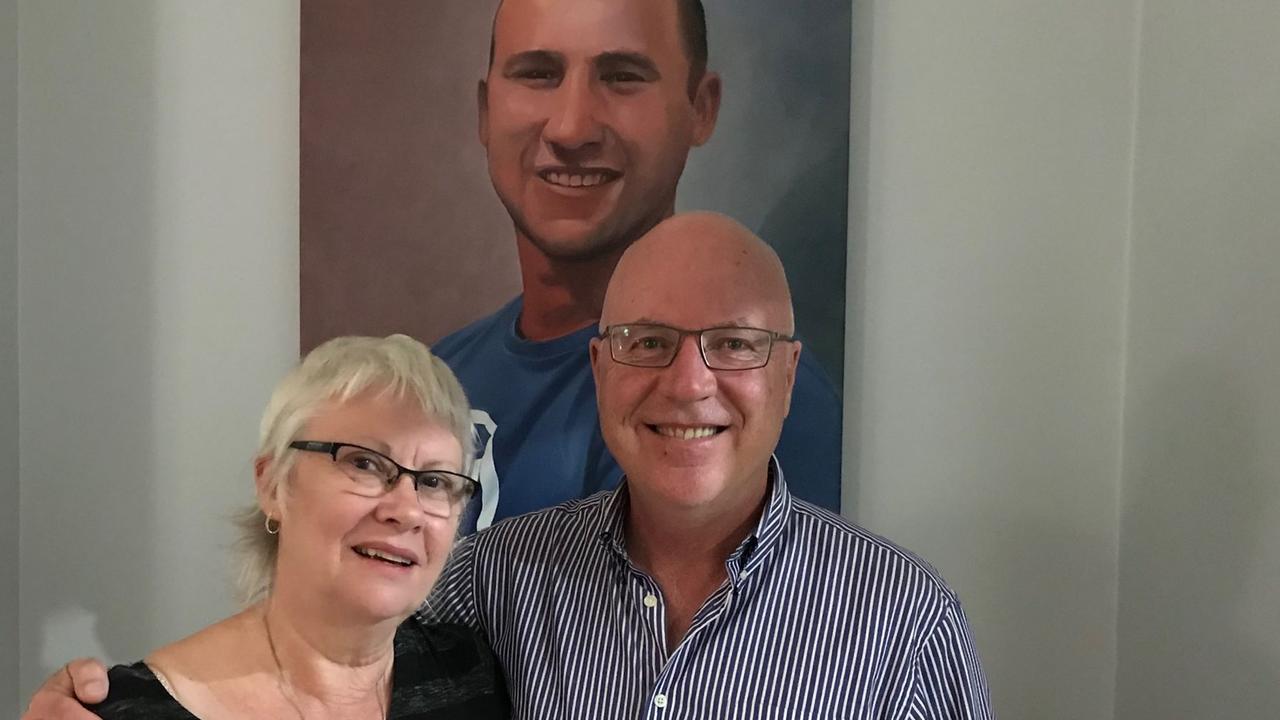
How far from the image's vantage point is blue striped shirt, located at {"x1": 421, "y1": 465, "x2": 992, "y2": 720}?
1.33 m

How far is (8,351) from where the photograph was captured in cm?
180

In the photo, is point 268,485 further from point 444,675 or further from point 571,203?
point 571,203

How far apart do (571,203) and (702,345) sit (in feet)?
1.92

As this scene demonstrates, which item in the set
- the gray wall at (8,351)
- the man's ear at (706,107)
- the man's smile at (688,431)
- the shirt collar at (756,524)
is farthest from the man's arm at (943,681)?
the gray wall at (8,351)

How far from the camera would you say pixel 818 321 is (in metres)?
1.89

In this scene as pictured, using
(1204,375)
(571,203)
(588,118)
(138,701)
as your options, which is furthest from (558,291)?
(1204,375)

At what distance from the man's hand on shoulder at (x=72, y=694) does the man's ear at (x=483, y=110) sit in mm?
1116

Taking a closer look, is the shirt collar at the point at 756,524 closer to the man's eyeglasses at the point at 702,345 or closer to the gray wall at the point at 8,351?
the man's eyeglasses at the point at 702,345

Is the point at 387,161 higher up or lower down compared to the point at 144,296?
higher up

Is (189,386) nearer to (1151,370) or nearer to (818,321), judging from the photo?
(818,321)

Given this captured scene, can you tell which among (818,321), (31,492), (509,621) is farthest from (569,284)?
(31,492)

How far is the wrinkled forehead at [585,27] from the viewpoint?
1799 mm

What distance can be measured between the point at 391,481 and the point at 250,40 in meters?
1.07

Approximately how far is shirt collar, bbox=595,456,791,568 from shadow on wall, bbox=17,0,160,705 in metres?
0.99
